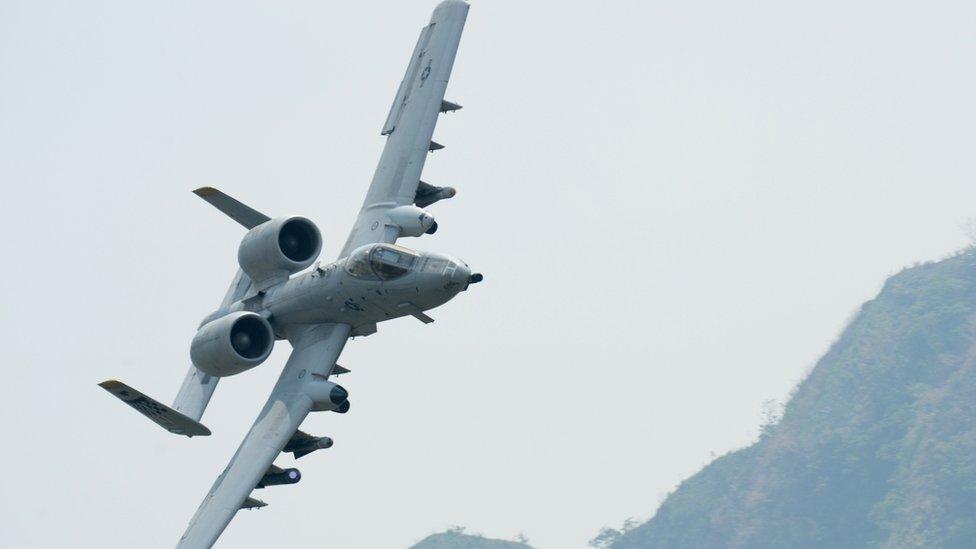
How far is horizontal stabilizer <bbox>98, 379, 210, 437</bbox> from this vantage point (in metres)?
48.3

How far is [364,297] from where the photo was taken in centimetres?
4938

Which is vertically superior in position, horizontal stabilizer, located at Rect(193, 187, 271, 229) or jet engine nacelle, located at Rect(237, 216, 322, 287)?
horizontal stabilizer, located at Rect(193, 187, 271, 229)

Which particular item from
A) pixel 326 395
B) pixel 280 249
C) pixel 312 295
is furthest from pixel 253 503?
pixel 280 249

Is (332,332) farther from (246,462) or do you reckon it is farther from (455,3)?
(455,3)

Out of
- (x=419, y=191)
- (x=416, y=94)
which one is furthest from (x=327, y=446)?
(x=416, y=94)

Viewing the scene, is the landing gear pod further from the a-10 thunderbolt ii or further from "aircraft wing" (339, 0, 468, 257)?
"aircraft wing" (339, 0, 468, 257)

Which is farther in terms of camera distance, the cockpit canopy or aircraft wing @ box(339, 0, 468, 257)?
aircraft wing @ box(339, 0, 468, 257)

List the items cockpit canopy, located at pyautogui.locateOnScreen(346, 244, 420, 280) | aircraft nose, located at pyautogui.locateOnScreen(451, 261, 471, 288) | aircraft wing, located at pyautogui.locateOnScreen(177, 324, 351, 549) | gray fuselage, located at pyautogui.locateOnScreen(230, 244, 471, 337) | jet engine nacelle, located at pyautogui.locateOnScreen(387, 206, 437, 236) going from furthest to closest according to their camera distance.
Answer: jet engine nacelle, located at pyautogui.locateOnScreen(387, 206, 437, 236) → aircraft wing, located at pyautogui.locateOnScreen(177, 324, 351, 549) → cockpit canopy, located at pyautogui.locateOnScreen(346, 244, 420, 280) → gray fuselage, located at pyautogui.locateOnScreen(230, 244, 471, 337) → aircraft nose, located at pyautogui.locateOnScreen(451, 261, 471, 288)

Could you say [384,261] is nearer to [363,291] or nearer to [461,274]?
[363,291]

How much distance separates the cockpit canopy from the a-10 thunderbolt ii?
0.11ft

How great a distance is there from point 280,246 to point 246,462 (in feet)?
27.5

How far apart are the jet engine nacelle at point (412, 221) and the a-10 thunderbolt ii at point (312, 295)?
0.05 meters

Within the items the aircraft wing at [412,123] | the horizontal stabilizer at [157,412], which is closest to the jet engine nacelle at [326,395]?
the horizontal stabilizer at [157,412]

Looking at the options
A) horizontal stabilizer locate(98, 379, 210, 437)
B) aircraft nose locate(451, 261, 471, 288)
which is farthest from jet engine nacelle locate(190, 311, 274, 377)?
aircraft nose locate(451, 261, 471, 288)
